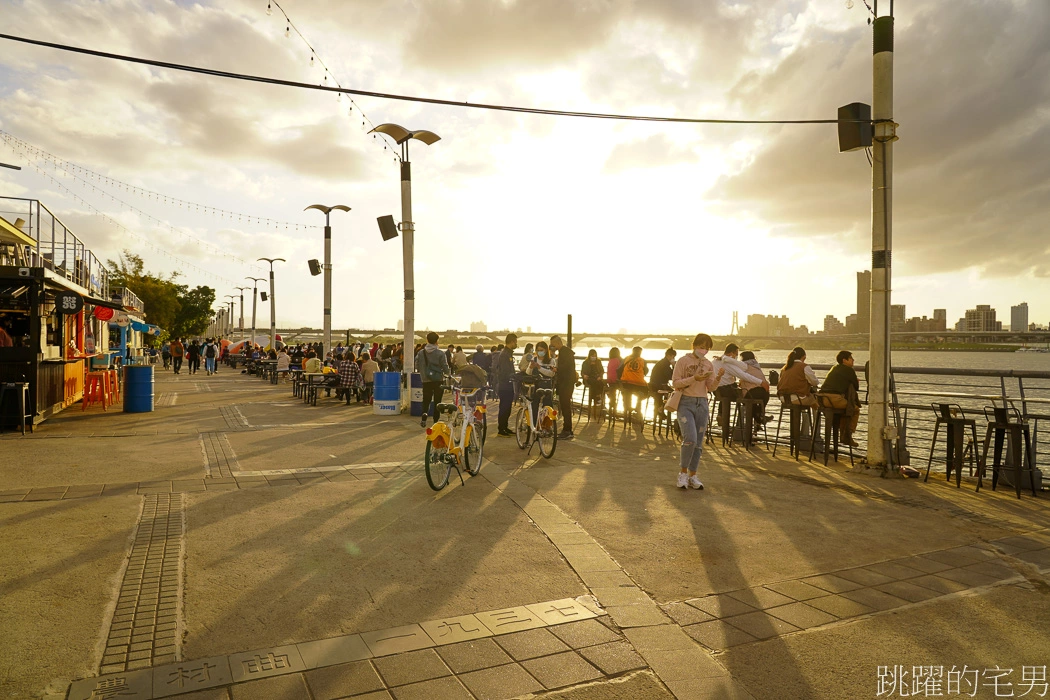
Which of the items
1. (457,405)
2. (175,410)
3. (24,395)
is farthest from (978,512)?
(175,410)

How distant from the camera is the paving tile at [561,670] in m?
3.58

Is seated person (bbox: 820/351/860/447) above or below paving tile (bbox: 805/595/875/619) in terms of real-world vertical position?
above

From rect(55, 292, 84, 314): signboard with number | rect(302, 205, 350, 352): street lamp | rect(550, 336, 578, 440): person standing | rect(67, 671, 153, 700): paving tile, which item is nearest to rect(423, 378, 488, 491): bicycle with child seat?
rect(550, 336, 578, 440): person standing

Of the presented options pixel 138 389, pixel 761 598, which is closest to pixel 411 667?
pixel 761 598

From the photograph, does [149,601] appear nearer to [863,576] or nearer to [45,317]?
[863,576]

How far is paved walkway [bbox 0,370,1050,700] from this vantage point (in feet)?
11.9

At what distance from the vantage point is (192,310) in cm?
7125

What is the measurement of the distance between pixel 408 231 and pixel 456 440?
356 inches

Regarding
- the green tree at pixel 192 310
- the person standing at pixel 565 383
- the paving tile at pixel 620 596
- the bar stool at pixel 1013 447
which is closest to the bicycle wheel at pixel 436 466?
the paving tile at pixel 620 596

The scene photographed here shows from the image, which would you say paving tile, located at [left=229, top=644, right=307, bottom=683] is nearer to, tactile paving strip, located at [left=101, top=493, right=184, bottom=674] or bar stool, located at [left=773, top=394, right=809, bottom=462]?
tactile paving strip, located at [left=101, top=493, right=184, bottom=674]

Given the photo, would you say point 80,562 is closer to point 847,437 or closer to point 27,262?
point 847,437

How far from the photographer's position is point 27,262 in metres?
18.5

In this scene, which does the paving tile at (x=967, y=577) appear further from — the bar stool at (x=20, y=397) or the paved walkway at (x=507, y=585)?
the bar stool at (x=20, y=397)

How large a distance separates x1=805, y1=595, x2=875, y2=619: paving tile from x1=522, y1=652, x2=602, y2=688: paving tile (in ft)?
5.80
